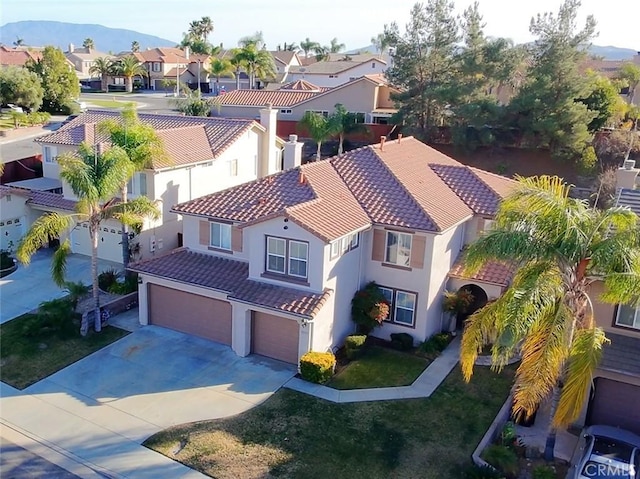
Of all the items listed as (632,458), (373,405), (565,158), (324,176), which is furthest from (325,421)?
(565,158)

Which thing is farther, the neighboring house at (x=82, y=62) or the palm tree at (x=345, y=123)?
the neighboring house at (x=82, y=62)

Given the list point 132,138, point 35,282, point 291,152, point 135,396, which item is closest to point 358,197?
point 291,152

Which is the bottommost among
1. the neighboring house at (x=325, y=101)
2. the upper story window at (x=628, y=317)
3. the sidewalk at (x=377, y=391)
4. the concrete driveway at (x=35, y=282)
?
the sidewalk at (x=377, y=391)

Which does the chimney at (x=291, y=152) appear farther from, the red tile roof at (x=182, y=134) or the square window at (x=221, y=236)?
the square window at (x=221, y=236)

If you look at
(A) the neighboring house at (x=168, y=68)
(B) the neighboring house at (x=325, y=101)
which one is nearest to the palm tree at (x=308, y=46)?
(A) the neighboring house at (x=168, y=68)

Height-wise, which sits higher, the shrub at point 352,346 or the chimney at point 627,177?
the chimney at point 627,177

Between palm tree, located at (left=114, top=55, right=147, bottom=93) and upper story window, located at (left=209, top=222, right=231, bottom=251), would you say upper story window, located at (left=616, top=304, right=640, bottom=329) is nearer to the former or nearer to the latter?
upper story window, located at (left=209, top=222, right=231, bottom=251)

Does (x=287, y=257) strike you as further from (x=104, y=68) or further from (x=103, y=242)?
(x=104, y=68)
